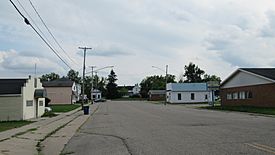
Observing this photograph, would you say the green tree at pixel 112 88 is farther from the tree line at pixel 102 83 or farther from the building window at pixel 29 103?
Result: the building window at pixel 29 103

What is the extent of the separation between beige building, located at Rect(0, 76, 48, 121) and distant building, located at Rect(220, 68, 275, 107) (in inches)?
1003

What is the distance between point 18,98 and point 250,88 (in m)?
30.1

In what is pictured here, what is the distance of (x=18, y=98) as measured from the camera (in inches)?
1361

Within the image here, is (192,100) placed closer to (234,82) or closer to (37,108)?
(234,82)

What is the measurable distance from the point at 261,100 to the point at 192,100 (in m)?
46.5

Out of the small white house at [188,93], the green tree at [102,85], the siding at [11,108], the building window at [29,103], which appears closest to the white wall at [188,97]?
the small white house at [188,93]

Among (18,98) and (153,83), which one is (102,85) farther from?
(18,98)

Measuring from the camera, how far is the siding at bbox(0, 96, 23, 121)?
34.0 m

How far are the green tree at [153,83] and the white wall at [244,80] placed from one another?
97.2 meters

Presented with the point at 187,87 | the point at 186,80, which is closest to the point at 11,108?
the point at 187,87

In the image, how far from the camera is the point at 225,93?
62.6 m

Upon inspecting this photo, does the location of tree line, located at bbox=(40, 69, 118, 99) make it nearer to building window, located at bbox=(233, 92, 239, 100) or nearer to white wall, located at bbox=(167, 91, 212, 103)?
white wall, located at bbox=(167, 91, 212, 103)

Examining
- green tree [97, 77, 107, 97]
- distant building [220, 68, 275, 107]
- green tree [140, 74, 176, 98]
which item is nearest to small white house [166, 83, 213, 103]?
distant building [220, 68, 275, 107]

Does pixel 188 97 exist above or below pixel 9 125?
above
